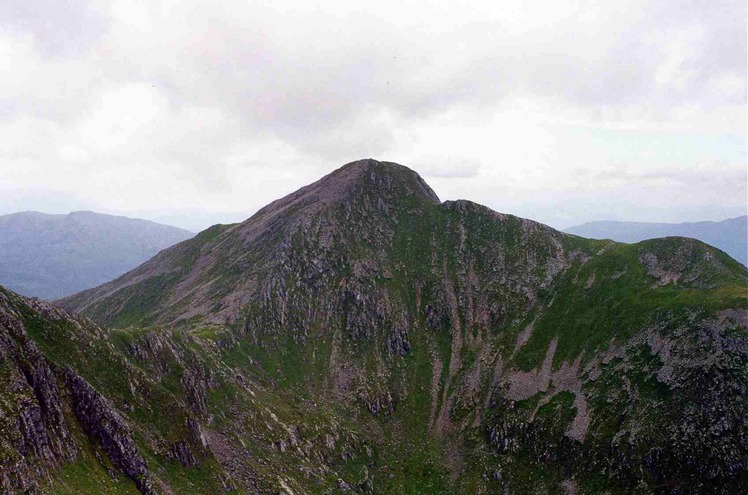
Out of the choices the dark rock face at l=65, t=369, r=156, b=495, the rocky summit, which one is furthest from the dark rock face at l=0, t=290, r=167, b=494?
the rocky summit

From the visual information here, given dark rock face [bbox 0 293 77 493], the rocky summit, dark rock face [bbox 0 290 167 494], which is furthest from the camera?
the rocky summit

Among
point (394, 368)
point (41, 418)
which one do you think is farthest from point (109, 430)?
point (394, 368)

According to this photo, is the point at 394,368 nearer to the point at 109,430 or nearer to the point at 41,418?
the point at 109,430

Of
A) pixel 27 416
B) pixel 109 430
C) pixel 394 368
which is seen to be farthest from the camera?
pixel 394 368

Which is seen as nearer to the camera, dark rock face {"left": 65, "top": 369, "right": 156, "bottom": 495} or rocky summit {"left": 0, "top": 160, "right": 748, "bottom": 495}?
dark rock face {"left": 65, "top": 369, "right": 156, "bottom": 495}

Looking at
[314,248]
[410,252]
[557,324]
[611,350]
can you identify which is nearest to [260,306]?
[314,248]

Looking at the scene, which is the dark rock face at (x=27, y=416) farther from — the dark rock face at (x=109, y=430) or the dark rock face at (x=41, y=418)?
the dark rock face at (x=109, y=430)

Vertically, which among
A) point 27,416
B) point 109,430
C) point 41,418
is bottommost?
point 109,430

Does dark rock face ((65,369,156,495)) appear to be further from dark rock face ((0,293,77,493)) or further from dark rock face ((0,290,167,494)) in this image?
dark rock face ((0,293,77,493))

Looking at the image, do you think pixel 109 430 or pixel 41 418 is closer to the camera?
pixel 41 418
